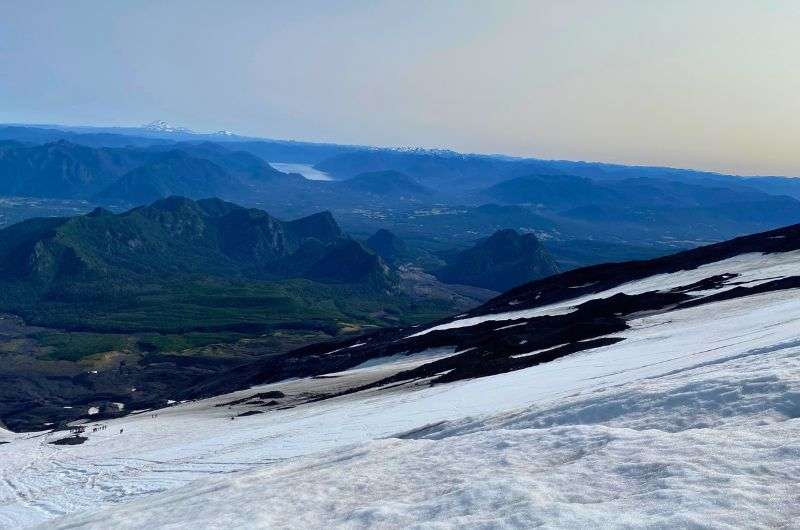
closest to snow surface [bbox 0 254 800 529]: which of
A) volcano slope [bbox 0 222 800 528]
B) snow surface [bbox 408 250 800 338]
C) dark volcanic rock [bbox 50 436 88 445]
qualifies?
volcano slope [bbox 0 222 800 528]

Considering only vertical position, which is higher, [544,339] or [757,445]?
[757,445]

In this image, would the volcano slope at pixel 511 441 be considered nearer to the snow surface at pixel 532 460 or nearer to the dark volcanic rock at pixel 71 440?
the snow surface at pixel 532 460

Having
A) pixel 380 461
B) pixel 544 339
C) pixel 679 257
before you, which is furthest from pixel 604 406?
pixel 679 257

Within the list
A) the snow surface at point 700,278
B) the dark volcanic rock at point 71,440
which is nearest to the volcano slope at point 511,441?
the snow surface at point 700,278

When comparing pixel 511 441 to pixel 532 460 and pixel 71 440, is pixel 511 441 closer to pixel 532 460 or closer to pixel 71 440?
pixel 532 460

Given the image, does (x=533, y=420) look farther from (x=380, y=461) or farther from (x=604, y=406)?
(x=380, y=461)
